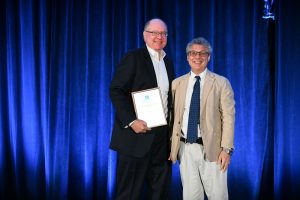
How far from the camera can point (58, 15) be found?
11.6ft

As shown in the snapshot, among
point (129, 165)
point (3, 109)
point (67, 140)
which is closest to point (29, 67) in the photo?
point (3, 109)

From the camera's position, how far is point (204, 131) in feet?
7.54

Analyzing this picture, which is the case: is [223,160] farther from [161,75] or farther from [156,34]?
[156,34]

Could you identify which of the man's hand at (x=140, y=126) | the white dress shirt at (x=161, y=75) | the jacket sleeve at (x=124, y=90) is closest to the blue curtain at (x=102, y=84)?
the white dress shirt at (x=161, y=75)

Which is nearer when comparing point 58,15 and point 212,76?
point 212,76

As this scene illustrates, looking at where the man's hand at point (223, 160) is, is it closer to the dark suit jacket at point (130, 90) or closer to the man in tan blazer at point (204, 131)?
the man in tan blazer at point (204, 131)

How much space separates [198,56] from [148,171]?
854 millimetres

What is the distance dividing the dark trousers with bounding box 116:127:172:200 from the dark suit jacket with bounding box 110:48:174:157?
0.22 ft

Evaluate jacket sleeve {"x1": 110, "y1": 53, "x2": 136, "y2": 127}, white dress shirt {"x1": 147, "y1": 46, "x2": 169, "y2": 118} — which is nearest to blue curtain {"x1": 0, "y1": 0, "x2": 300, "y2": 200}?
white dress shirt {"x1": 147, "y1": 46, "x2": 169, "y2": 118}

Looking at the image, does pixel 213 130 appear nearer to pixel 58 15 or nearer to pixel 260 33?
pixel 260 33

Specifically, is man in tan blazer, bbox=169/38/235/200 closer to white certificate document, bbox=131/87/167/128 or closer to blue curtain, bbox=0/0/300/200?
white certificate document, bbox=131/87/167/128

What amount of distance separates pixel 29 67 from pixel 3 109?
485 mm

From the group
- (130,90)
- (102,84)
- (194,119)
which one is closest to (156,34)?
(130,90)

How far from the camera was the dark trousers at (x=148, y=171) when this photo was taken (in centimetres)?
243
